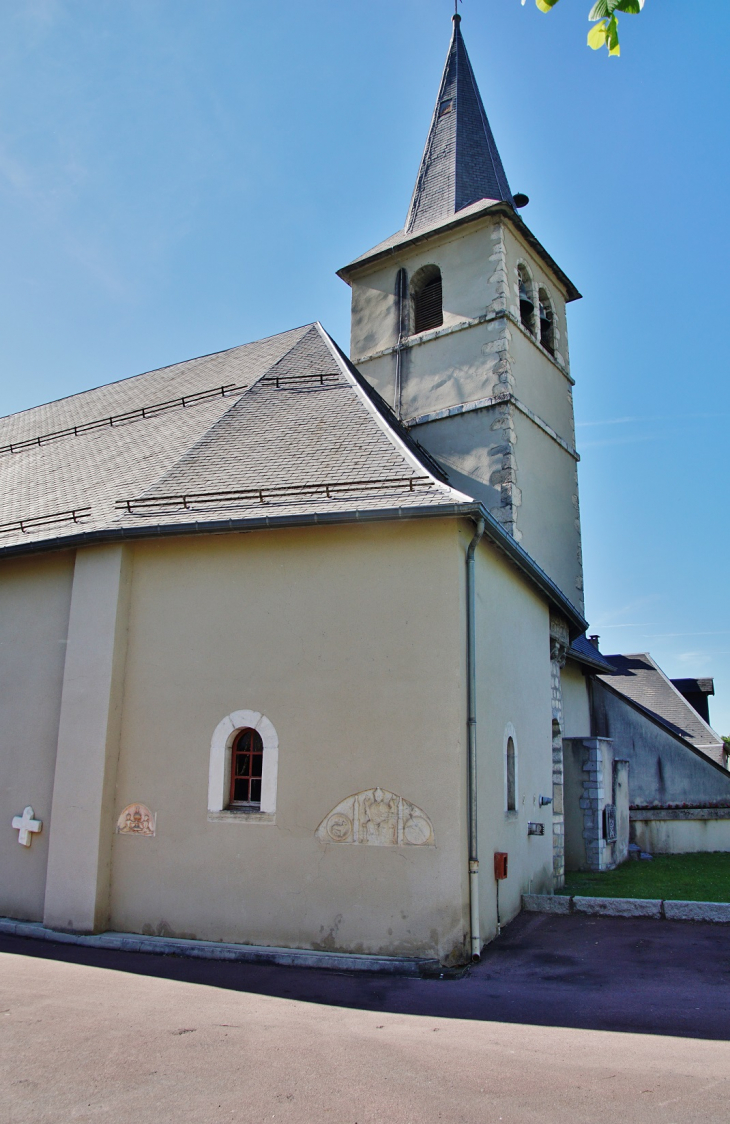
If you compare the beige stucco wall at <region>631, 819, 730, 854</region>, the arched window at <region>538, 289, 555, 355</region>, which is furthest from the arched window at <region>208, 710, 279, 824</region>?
the arched window at <region>538, 289, 555, 355</region>

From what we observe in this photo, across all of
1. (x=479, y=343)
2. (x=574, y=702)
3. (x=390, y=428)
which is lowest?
(x=574, y=702)

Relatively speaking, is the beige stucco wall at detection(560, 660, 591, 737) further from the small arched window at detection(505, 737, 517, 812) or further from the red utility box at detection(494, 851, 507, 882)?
the red utility box at detection(494, 851, 507, 882)

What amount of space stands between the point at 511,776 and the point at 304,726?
305 centimetres

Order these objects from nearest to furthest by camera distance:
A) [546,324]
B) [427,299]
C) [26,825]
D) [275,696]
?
[275,696]
[26,825]
[427,299]
[546,324]

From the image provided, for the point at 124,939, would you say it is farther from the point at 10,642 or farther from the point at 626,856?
the point at 626,856

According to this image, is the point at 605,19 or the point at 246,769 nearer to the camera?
the point at 605,19

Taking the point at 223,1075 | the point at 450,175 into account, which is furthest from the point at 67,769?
the point at 450,175

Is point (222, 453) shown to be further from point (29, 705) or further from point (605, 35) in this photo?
point (605, 35)

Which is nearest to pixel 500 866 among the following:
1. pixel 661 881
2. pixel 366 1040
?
pixel 366 1040

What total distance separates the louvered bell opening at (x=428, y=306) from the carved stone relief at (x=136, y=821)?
11.7 meters

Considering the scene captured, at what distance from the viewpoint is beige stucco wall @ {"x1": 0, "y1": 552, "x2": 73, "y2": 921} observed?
8.58m

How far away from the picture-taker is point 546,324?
17875 mm

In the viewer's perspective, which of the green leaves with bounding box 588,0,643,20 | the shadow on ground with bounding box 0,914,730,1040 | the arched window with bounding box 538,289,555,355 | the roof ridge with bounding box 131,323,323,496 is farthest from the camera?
the arched window with bounding box 538,289,555,355

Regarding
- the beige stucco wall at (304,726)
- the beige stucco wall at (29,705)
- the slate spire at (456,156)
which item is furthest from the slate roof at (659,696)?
the beige stucco wall at (29,705)
